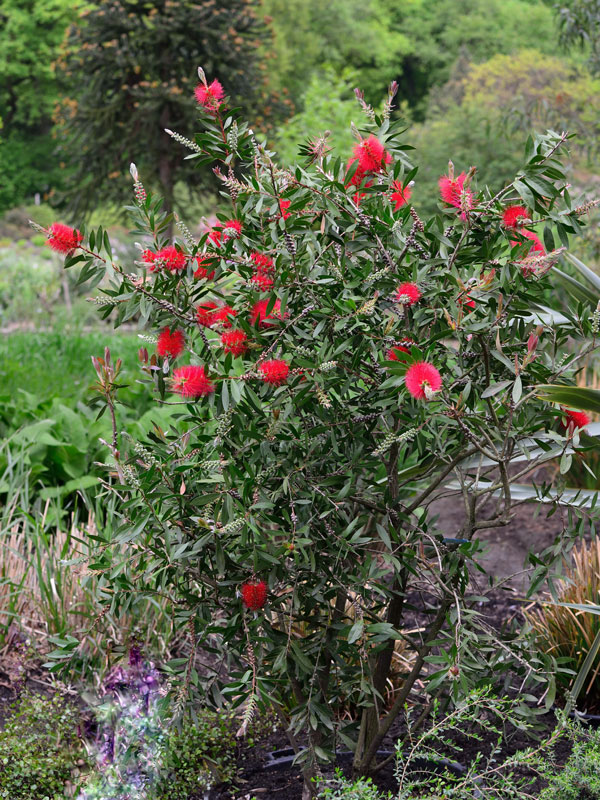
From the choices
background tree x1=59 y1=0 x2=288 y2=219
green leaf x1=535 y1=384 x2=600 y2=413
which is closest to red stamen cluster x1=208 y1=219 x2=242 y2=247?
green leaf x1=535 y1=384 x2=600 y2=413

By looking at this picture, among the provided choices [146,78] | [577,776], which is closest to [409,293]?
[577,776]

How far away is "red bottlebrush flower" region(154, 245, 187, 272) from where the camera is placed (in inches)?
70.6

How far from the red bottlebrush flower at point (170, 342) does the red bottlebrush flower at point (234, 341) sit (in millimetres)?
103

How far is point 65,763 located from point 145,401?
3.15 meters

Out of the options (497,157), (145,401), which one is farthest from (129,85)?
(145,401)

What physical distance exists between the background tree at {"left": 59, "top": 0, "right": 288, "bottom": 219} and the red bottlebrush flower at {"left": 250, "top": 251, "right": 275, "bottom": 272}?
995 cm

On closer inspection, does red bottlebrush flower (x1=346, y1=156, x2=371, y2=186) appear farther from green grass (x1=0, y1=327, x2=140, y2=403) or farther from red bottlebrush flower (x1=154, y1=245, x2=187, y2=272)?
green grass (x1=0, y1=327, x2=140, y2=403)

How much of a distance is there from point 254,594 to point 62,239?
848 mm

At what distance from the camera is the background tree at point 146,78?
36.9 ft

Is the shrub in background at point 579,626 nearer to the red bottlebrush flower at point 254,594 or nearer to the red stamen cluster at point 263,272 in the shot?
the red bottlebrush flower at point 254,594

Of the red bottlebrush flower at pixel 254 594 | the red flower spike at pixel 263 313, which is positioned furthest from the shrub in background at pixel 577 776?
the red flower spike at pixel 263 313

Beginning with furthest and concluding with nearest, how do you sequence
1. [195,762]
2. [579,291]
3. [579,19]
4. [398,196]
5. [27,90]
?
[27,90] < [579,19] < [579,291] < [195,762] < [398,196]

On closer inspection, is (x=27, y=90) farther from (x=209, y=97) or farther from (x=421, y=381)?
(x=421, y=381)

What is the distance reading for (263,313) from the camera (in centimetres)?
179
